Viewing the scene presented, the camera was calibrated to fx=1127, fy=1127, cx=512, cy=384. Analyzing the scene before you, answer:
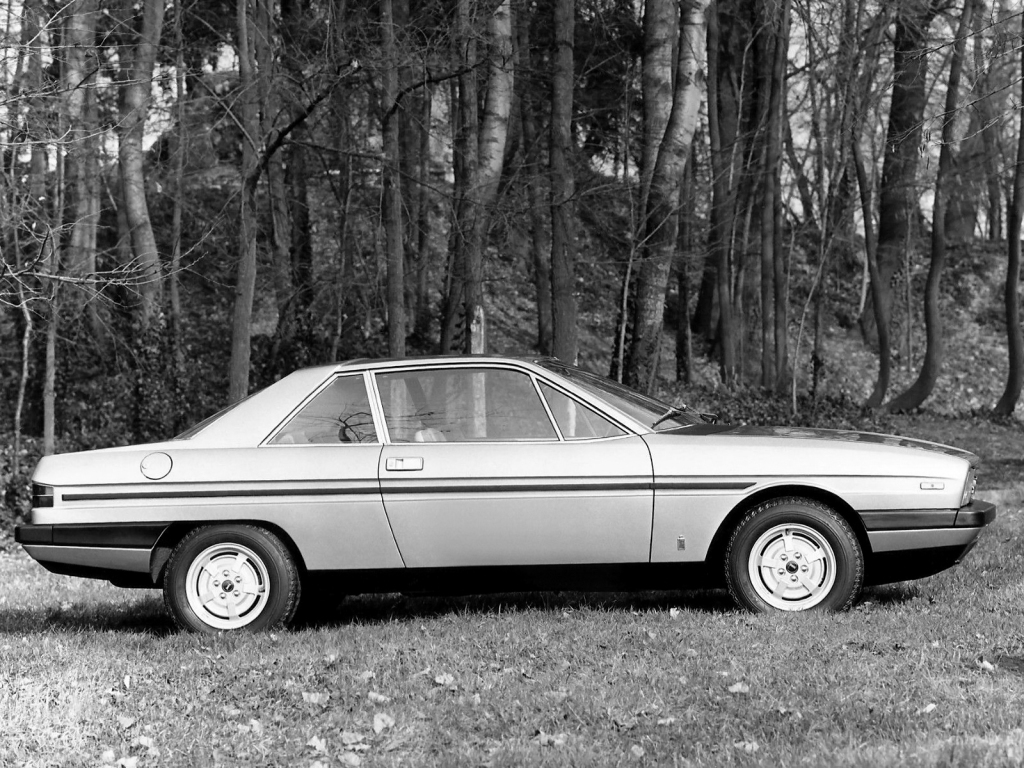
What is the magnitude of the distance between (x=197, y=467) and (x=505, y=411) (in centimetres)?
171

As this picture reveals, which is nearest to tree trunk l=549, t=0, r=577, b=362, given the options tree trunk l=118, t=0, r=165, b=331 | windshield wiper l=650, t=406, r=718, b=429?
tree trunk l=118, t=0, r=165, b=331

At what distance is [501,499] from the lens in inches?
233

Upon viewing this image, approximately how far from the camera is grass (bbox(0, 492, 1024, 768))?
162 inches

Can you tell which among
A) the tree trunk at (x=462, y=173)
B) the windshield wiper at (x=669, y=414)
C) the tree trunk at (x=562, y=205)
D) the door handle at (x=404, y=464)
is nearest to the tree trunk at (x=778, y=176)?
the tree trunk at (x=562, y=205)

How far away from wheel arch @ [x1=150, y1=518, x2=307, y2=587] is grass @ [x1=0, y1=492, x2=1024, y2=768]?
375 mm

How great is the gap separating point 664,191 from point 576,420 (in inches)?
368

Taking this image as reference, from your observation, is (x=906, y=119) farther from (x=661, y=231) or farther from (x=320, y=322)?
(x=320, y=322)

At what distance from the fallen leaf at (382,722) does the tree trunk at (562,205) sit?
33.0 feet

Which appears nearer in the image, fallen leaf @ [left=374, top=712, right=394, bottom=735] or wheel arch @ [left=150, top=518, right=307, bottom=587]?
fallen leaf @ [left=374, top=712, right=394, bottom=735]

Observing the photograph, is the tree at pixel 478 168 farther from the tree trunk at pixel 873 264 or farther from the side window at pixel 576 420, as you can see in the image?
the tree trunk at pixel 873 264

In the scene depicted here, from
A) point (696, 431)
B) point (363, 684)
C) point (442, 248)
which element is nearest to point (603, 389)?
point (696, 431)

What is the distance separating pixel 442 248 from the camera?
1098 inches

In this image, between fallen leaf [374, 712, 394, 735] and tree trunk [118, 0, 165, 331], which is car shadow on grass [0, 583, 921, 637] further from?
tree trunk [118, 0, 165, 331]

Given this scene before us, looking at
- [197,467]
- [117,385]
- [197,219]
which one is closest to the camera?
[197,467]
